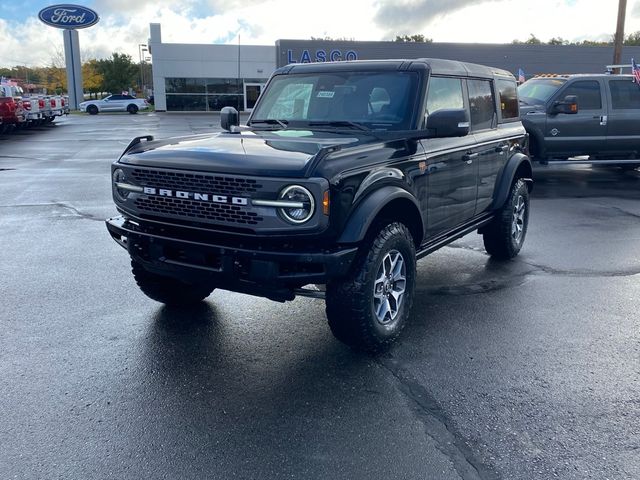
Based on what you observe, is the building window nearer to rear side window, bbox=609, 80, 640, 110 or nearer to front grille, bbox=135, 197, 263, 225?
rear side window, bbox=609, 80, 640, 110

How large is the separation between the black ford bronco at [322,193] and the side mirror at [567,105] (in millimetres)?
Answer: 6848

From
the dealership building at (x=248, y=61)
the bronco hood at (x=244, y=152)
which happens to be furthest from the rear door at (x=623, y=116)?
the dealership building at (x=248, y=61)

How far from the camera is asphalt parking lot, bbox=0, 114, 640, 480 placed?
3094mm

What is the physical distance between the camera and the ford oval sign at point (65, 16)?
54844 millimetres

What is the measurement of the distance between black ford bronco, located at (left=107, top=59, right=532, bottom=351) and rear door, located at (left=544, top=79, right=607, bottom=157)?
718 centimetres

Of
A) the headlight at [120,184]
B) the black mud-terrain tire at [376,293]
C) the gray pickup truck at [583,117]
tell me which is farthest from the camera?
the gray pickup truck at [583,117]

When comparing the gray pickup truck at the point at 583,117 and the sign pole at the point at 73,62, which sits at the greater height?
the sign pole at the point at 73,62

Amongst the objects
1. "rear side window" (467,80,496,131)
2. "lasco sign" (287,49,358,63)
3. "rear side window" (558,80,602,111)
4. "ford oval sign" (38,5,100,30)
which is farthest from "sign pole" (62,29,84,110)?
"rear side window" (467,80,496,131)

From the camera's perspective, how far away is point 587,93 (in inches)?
495

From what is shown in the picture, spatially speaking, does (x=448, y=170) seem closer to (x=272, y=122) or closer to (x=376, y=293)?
(x=376, y=293)

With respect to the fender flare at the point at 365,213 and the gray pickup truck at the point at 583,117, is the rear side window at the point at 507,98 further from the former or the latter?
the gray pickup truck at the point at 583,117

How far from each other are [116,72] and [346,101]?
72.7 meters

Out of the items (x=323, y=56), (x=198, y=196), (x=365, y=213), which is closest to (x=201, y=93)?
(x=323, y=56)

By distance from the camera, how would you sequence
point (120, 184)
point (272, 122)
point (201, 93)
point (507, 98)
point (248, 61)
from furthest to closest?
1. point (201, 93)
2. point (248, 61)
3. point (507, 98)
4. point (272, 122)
5. point (120, 184)
